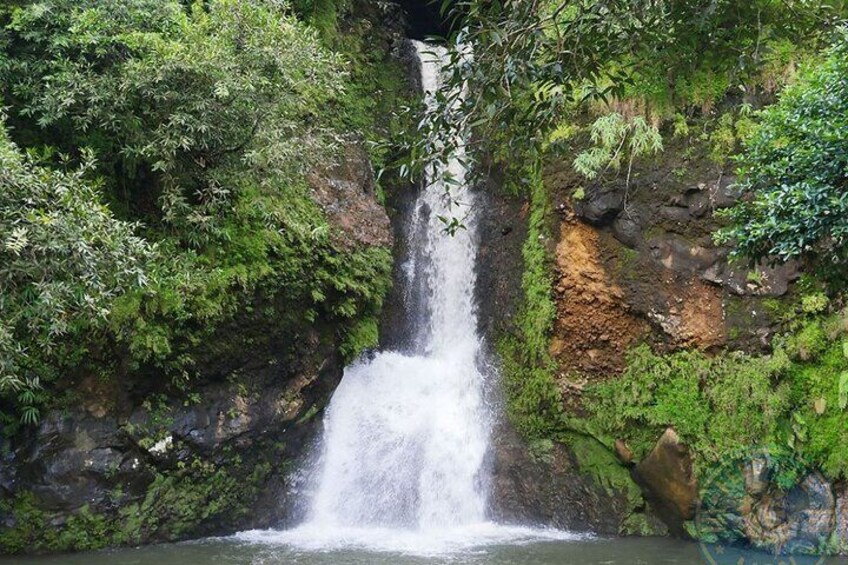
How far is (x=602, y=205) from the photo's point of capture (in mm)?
10719

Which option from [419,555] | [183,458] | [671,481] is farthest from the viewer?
[671,481]

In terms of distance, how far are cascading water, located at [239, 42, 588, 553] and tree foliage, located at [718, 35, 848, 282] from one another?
384 cm

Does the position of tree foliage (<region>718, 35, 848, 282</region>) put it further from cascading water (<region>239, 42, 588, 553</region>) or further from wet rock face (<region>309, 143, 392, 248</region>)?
wet rock face (<region>309, 143, 392, 248</region>)

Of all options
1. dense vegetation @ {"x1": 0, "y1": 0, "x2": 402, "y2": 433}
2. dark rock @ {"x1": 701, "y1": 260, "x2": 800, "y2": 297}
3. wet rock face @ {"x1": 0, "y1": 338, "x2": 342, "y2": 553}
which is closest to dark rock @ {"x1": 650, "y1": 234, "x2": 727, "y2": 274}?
dark rock @ {"x1": 701, "y1": 260, "x2": 800, "y2": 297}

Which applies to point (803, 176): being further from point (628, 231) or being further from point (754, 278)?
point (628, 231)

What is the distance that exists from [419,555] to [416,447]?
97.1 inches

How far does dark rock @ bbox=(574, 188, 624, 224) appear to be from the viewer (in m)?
10.7

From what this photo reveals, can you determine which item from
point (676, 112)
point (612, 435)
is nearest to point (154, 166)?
point (612, 435)

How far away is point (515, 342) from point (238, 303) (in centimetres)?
487

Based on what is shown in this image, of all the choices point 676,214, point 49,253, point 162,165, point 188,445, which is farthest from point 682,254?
point 49,253

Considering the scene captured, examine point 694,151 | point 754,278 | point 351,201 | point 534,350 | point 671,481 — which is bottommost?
point 671,481

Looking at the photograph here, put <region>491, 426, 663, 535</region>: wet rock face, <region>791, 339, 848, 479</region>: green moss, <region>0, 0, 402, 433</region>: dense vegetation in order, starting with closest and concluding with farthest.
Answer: <region>0, 0, 402, 433</region>: dense vegetation → <region>791, 339, 848, 479</region>: green moss → <region>491, 426, 663, 535</region>: wet rock face

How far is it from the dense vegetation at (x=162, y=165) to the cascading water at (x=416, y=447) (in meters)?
2.07

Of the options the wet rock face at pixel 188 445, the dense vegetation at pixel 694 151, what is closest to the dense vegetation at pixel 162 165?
the wet rock face at pixel 188 445
